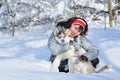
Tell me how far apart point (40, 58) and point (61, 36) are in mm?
1651

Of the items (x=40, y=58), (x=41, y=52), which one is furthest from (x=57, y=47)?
(x=41, y=52)

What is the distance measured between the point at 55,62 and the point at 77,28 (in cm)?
55

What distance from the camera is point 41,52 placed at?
7.51 metres

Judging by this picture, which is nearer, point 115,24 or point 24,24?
point 115,24

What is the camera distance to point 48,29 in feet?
38.5

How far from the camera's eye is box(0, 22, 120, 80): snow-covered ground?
3.56 m

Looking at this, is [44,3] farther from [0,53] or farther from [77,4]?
[0,53]

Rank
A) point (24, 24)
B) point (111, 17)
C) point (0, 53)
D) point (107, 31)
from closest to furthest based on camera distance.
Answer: point (0, 53) < point (107, 31) < point (111, 17) < point (24, 24)

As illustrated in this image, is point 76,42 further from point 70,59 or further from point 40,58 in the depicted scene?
point 40,58

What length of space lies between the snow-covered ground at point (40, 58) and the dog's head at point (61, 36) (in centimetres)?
41

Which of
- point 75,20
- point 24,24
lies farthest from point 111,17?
point 75,20

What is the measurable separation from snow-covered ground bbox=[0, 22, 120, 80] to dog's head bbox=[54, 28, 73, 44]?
41 cm

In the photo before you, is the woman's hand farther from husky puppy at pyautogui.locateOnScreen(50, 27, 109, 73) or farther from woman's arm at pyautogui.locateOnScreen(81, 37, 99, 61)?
woman's arm at pyautogui.locateOnScreen(81, 37, 99, 61)

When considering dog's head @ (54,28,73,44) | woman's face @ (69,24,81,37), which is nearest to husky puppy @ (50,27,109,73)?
dog's head @ (54,28,73,44)
